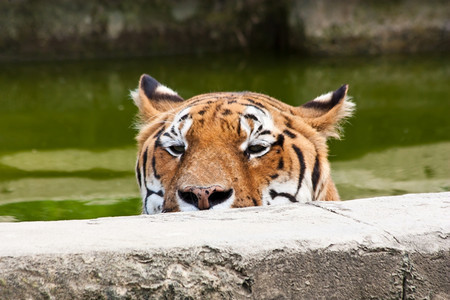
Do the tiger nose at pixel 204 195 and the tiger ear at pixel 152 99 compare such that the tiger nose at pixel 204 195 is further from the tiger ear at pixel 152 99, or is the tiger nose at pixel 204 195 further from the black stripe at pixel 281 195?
the tiger ear at pixel 152 99

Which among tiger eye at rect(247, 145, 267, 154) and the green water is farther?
the green water

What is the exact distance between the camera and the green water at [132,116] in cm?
495

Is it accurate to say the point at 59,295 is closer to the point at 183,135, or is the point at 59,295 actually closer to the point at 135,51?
the point at 183,135

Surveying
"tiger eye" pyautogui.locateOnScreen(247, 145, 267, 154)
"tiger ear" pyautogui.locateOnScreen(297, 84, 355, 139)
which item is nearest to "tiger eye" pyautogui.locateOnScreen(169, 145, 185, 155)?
"tiger eye" pyautogui.locateOnScreen(247, 145, 267, 154)

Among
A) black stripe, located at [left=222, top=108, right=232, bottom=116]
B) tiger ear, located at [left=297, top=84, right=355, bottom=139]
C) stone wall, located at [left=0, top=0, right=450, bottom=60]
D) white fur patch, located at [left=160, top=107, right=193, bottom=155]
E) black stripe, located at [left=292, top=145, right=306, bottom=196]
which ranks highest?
black stripe, located at [left=222, top=108, right=232, bottom=116]

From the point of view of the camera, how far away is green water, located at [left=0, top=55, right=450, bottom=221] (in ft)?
16.2

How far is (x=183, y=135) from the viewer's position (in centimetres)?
314

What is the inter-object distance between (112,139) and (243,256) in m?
4.34

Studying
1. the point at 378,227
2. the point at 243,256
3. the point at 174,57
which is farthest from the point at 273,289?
the point at 174,57

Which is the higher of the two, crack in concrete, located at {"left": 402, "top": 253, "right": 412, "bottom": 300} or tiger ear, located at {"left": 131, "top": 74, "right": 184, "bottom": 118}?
crack in concrete, located at {"left": 402, "top": 253, "right": 412, "bottom": 300}

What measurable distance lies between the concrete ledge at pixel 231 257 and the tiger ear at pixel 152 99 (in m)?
1.49

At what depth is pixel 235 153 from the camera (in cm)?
305

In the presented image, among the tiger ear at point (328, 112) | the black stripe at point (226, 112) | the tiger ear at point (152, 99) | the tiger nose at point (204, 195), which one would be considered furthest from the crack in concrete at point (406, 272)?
the tiger ear at point (152, 99)

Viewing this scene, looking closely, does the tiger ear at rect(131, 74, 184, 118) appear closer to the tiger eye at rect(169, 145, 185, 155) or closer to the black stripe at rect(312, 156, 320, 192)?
the tiger eye at rect(169, 145, 185, 155)
